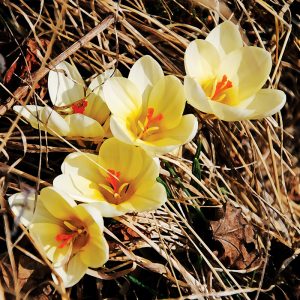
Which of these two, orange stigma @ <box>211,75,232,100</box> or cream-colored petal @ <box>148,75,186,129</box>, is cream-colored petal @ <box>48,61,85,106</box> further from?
orange stigma @ <box>211,75,232,100</box>

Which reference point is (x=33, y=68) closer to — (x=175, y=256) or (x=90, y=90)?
(x=90, y=90)

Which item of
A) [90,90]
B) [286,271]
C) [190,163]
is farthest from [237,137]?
[90,90]

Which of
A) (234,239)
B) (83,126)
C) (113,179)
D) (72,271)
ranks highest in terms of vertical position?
(83,126)

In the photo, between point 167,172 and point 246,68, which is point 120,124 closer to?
point 167,172

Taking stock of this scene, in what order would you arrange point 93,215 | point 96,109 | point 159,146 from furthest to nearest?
1. point 96,109
2. point 159,146
3. point 93,215

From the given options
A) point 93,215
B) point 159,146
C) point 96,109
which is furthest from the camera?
point 96,109

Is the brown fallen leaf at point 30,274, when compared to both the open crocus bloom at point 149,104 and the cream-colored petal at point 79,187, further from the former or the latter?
the open crocus bloom at point 149,104

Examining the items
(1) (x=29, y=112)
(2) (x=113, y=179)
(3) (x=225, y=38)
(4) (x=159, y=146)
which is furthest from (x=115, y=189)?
(3) (x=225, y=38)
